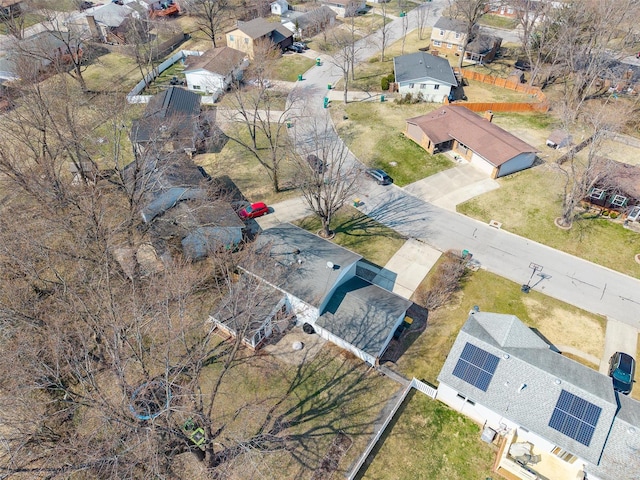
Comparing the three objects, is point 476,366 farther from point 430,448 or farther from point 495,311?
point 495,311

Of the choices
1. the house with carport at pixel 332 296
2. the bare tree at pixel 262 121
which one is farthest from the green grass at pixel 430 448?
the bare tree at pixel 262 121

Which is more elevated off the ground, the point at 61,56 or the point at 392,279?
the point at 61,56

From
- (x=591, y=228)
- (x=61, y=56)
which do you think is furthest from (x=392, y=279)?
(x=61, y=56)

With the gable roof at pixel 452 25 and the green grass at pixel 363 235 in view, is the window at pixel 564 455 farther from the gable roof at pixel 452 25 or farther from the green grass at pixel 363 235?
the gable roof at pixel 452 25

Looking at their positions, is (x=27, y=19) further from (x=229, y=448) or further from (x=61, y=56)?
(x=229, y=448)

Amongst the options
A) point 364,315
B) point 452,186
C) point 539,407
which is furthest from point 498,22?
point 539,407
